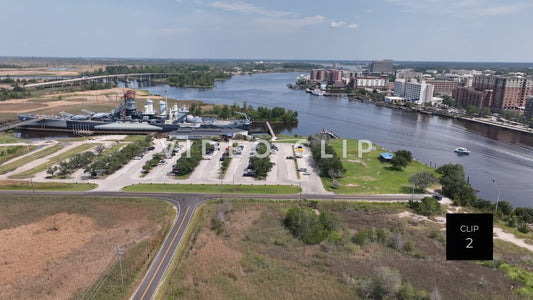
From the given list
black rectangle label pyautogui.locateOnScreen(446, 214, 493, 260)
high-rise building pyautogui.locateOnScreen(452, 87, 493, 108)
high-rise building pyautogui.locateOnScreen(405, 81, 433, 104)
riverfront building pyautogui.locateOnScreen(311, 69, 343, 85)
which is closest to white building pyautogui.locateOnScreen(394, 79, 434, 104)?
high-rise building pyautogui.locateOnScreen(405, 81, 433, 104)

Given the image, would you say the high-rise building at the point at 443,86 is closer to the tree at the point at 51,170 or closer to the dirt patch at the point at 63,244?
the dirt patch at the point at 63,244

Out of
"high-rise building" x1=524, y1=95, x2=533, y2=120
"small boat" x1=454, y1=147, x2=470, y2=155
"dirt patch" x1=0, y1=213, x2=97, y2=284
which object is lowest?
"dirt patch" x1=0, y1=213, x2=97, y2=284

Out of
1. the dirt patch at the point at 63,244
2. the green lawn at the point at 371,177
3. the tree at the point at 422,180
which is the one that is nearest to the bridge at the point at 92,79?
the dirt patch at the point at 63,244

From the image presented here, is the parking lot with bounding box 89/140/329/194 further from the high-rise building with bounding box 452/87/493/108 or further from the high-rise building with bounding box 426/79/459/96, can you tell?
the high-rise building with bounding box 426/79/459/96

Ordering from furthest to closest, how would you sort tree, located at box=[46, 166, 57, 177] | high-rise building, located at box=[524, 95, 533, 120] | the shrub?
high-rise building, located at box=[524, 95, 533, 120] → tree, located at box=[46, 166, 57, 177] → the shrub

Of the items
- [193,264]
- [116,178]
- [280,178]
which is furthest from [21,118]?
[193,264]

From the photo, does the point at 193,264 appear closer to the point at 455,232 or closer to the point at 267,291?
the point at 267,291

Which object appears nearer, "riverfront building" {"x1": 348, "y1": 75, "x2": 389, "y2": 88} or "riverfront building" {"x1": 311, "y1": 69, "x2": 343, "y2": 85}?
"riverfront building" {"x1": 348, "y1": 75, "x2": 389, "y2": 88}
